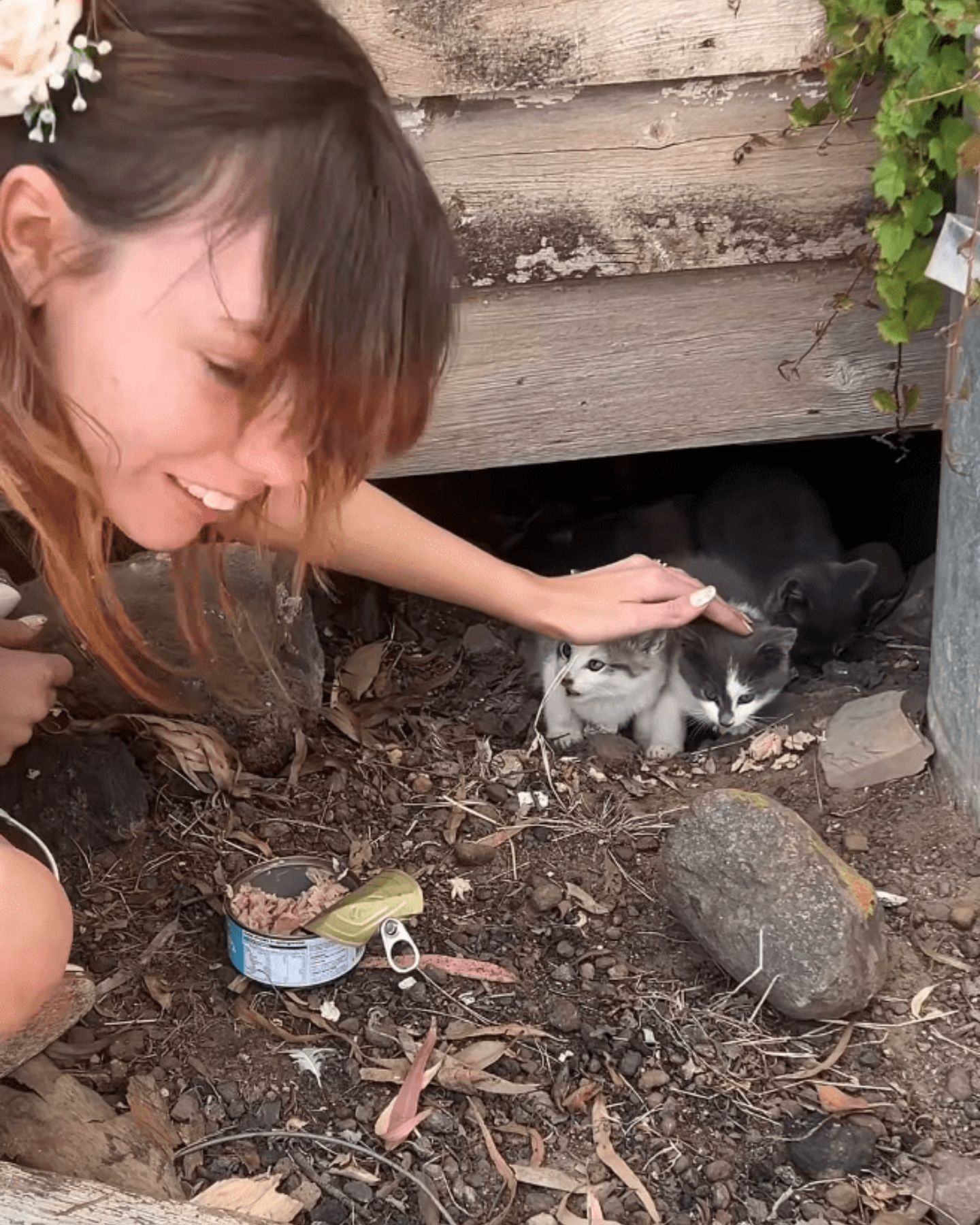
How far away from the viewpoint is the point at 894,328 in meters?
2.62

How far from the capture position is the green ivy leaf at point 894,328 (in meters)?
2.61

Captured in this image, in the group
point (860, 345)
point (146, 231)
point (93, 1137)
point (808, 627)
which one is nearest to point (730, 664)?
point (808, 627)

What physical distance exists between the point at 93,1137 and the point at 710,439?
5.97ft

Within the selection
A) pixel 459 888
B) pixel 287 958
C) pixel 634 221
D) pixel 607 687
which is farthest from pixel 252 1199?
pixel 634 221

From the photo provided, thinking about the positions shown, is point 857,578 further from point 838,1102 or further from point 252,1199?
point 252,1199

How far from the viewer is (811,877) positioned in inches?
86.3

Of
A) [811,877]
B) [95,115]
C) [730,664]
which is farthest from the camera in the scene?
[730,664]

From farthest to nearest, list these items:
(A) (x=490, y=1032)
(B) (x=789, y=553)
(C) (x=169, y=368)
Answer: (B) (x=789, y=553), (A) (x=490, y=1032), (C) (x=169, y=368)

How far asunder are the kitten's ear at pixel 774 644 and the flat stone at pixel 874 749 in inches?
16.1

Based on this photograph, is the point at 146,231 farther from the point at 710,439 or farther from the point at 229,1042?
the point at 710,439

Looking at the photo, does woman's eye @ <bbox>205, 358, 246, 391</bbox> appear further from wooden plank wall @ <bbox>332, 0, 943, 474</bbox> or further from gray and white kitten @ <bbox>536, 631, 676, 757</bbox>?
gray and white kitten @ <bbox>536, 631, 676, 757</bbox>

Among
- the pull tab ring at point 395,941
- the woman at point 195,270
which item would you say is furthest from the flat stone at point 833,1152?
the woman at point 195,270

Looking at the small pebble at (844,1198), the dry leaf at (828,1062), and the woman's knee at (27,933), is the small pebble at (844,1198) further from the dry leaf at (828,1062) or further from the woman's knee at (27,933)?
the woman's knee at (27,933)

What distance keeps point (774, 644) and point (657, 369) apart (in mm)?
759
